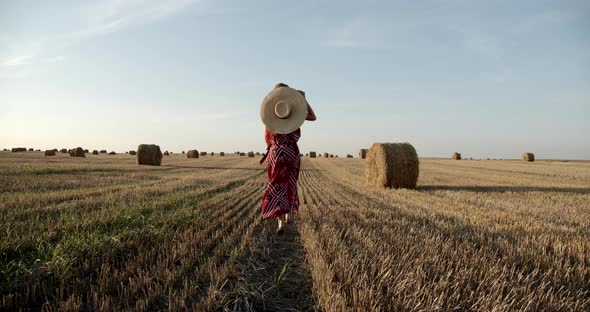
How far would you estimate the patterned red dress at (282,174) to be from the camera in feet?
17.5

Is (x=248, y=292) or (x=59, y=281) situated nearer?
(x=248, y=292)

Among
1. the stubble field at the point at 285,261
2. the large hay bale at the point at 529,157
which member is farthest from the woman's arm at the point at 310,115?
the large hay bale at the point at 529,157

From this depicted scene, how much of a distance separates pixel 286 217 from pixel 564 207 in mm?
6619

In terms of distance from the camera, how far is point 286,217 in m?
5.76

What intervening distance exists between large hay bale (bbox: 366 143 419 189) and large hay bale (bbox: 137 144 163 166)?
19.4m

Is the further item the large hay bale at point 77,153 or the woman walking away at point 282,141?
the large hay bale at point 77,153

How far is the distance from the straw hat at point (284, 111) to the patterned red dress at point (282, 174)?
9.3 inches

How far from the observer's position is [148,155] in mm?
25828

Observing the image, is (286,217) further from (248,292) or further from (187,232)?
(248,292)

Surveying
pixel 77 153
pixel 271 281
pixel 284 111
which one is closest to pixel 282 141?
pixel 284 111

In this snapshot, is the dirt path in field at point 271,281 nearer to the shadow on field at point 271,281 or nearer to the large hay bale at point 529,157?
the shadow on field at point 271,281

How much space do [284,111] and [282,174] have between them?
3.44 ft

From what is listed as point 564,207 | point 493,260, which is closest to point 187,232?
point 493,260

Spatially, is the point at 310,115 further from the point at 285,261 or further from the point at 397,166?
the point at 397,166
